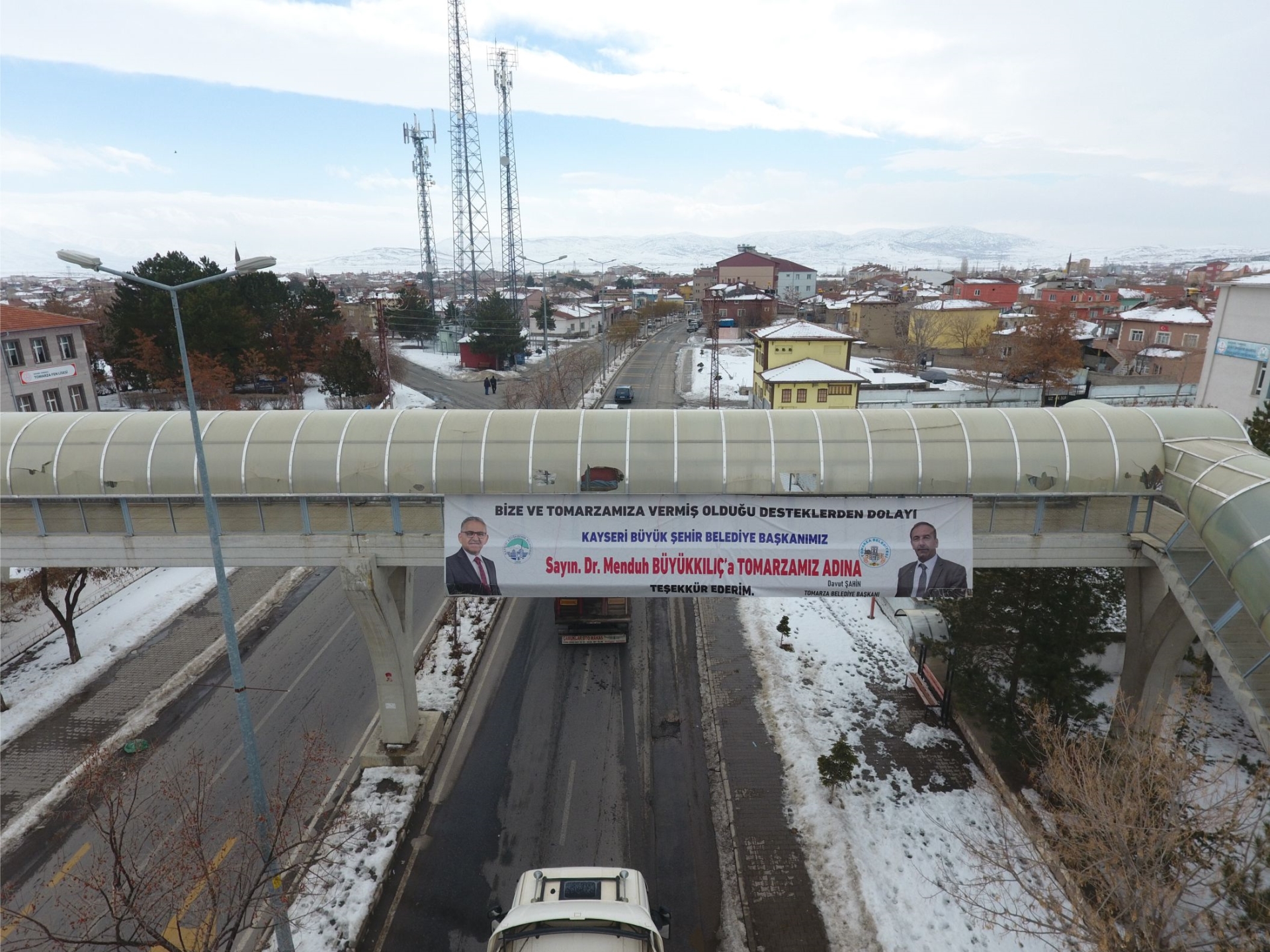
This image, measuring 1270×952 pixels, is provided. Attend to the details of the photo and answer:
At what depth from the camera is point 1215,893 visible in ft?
32.1

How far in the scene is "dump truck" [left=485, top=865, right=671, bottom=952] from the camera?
10266 millimetres

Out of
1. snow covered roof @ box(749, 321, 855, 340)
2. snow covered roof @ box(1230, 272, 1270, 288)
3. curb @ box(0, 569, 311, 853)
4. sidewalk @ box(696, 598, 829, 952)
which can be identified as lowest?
curb @ box(0, 569, 311, 853)

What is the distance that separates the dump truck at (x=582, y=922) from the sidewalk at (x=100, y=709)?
1394cm

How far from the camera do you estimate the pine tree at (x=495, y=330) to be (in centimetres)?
6844

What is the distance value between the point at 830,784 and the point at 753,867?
118 inches

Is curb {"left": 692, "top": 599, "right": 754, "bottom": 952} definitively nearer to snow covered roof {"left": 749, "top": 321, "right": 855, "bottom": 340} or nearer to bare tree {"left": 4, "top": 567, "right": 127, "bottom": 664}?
bare tree {"left": 4, "top": 567, "right": 127, "bottom": 664}

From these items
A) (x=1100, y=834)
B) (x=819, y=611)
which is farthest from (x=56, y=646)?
(x=1100, y=834)

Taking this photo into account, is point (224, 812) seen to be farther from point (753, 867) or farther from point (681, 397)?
point (681, 397)

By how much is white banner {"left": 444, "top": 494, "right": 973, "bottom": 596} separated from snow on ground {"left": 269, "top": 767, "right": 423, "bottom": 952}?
19.4 feet

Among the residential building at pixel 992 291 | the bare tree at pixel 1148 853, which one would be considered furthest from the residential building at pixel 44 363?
the residential building at pixel 992 291

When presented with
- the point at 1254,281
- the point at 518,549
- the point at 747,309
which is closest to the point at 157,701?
the point at 518,549

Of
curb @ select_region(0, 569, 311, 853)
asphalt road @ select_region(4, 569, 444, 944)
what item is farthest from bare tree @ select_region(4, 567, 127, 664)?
asphalt road @ select_region(4, 569, 444, 944)

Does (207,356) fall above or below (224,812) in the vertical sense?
above

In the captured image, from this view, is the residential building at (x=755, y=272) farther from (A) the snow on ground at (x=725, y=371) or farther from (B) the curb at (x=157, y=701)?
(B) the curb at (x=157, y=701)
